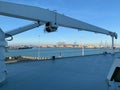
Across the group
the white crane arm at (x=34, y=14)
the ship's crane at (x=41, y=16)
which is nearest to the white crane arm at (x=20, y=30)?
the ship's crane at (x=41, y=16)

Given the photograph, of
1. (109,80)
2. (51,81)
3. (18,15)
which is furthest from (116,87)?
(51,81)

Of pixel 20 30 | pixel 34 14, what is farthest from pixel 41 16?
pixel 20 30

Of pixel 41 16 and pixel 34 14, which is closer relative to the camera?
pixel 34 14

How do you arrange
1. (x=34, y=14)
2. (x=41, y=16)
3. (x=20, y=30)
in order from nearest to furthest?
(x=34, y=14), (x=41, y=16), (x=20, y=30)

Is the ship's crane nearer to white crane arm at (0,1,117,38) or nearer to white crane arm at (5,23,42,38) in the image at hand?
white crane arm at (0,1,117,38)

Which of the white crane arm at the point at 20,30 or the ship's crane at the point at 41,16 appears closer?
the ship's crane at the point at 41,16

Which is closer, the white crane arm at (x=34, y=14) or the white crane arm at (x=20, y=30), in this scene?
the white crane arm at (x=34, y=14)

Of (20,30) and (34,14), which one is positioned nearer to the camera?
(34,14)

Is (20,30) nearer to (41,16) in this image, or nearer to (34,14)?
(41,16)

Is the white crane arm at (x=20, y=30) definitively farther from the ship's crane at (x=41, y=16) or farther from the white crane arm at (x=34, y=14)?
the white crane arm at (x=34, y=14)

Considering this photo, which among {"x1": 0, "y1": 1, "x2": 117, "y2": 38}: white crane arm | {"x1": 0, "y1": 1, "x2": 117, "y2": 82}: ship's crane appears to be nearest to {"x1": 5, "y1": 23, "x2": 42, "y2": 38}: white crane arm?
{"x1": 0, "y1": 1, "x2": 117, "y2": 82}: ship's crane

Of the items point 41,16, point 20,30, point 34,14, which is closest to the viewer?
point 34,14
